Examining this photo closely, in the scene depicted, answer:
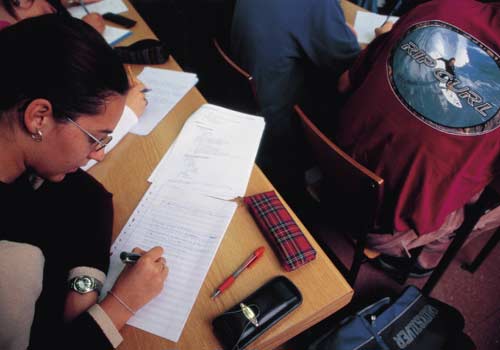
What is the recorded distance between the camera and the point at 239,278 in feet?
2.54

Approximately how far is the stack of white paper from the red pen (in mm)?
47

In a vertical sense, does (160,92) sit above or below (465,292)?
above

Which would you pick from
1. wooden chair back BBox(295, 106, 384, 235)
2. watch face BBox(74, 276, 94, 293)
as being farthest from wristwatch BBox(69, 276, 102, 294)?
wooden chair back BBox(295, 106, 384, 235)

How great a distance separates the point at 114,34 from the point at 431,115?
1.35m

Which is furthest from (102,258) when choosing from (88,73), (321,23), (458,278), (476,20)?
(458,278)

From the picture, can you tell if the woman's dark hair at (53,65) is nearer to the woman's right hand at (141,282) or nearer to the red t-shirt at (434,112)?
the woman's right hand at (141,282)

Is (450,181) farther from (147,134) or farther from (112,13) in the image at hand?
(112,13)

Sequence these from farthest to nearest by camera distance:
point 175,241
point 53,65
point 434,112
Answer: point 434,112, point 175,241, point 53,65

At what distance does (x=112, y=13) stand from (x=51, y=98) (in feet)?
4.27

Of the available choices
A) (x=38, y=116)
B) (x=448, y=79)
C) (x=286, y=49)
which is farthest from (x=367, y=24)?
(x=38, y=116)

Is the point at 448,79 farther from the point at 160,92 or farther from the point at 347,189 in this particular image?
the point at 160,92

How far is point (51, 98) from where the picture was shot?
645 millimetres

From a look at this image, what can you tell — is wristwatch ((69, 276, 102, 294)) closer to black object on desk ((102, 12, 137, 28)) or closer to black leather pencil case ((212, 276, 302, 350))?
black leather pencil case ((212, 276, 302, 350))

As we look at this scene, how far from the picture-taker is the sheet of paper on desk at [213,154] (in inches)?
37.7
